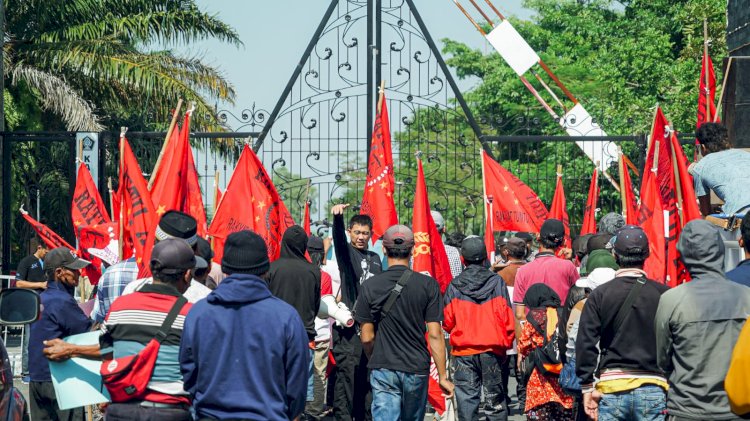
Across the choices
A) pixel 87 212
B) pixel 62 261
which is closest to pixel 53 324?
pixel 62 261

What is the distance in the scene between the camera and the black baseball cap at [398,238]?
7805 mm

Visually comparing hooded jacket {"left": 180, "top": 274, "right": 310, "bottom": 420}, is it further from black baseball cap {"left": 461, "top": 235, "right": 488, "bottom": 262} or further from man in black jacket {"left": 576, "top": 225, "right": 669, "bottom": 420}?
black baseball cap {"left": 461, "top": 235, "right": 488, "bottom": 262}

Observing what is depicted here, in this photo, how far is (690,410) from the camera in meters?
5.68

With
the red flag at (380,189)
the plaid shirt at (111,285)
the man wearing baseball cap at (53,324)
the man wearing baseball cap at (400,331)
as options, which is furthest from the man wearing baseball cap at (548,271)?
the man wearing baseball cap at (53,324)

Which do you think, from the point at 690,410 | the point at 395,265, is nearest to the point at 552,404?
the point at 395,265

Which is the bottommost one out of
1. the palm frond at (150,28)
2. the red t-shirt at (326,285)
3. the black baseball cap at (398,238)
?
the red t-shirt at (326,285)

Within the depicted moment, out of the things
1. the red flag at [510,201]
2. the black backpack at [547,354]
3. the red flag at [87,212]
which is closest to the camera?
the black backpack at [547,354]

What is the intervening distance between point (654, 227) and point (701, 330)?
4.05 meters

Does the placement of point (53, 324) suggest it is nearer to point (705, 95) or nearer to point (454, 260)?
point (454, 260)

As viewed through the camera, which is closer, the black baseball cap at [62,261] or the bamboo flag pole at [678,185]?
the black baseball cap at [62,261]

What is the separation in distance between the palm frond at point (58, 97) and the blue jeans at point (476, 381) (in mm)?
15068

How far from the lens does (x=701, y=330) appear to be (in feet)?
18.7

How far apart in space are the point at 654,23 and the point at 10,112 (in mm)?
17742

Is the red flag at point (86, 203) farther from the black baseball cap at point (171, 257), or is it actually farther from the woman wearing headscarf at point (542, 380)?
the black baseball cap at point (171, 257)
